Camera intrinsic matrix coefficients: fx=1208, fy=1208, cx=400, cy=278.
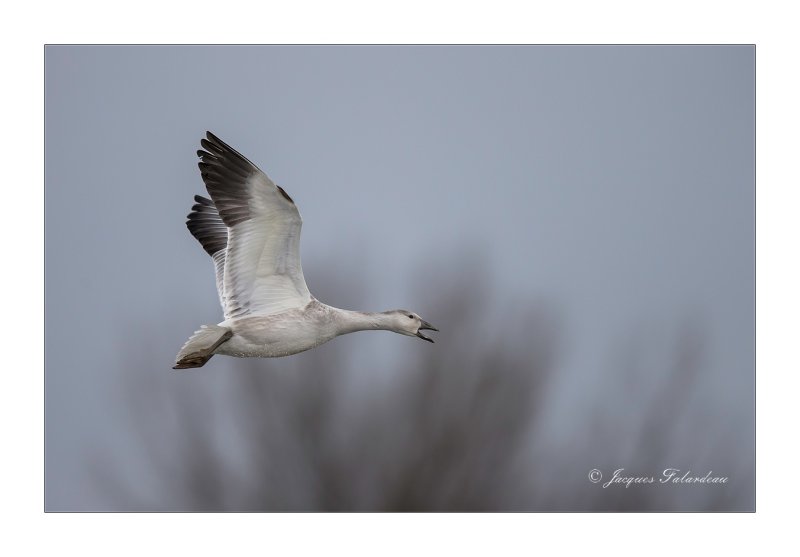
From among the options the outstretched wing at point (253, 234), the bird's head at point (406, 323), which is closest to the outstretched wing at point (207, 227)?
the outstretched wing at point (253, 234)

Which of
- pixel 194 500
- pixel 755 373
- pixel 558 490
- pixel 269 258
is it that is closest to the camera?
pixel 269 258

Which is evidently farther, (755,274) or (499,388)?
(499,388)

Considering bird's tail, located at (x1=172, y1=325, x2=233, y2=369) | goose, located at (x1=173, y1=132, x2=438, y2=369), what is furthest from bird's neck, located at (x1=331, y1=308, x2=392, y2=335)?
bird's tail, located at (x1=172, y1=325, x2=233, y2=369)

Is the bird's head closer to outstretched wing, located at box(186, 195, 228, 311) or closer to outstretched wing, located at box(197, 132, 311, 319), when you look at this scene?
outstretched wing, located at box(197, 132, 311, 319)

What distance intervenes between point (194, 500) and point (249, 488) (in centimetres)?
53

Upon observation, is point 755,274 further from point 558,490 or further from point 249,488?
point 249,488

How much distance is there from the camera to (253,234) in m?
7.75

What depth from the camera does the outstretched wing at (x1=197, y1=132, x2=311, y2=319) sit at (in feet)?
25.1

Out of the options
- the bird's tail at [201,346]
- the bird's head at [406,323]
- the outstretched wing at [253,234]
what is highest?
the outstretched wing at [253,234]

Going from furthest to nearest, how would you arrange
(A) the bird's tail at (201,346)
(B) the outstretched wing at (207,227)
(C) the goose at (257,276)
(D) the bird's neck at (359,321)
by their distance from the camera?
(B) the outstretched wing at (207,227) < (D) the bird's neck at (359,321) < (C) the goose at (257,276) < (A) the bird's tail at (201,346)

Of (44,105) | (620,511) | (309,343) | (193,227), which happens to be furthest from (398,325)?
(44,105)

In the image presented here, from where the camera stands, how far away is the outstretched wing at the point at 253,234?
7648mm

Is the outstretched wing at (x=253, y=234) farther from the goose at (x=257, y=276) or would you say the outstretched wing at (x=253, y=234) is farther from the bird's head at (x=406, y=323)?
the bird's head at (x=406, y=323)

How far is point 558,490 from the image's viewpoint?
34.7 ft
